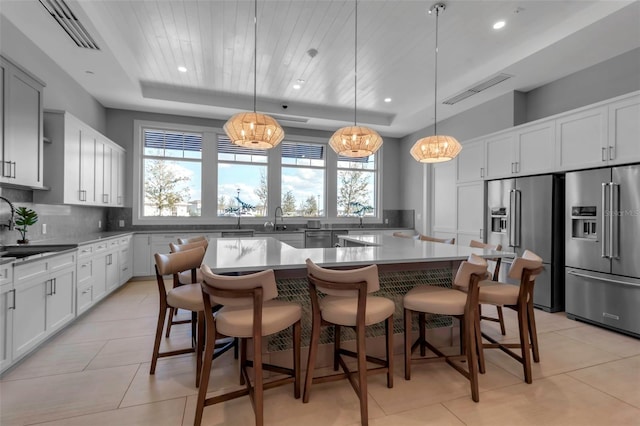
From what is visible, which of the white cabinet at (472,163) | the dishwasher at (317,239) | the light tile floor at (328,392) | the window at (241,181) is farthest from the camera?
the window at (241,181)

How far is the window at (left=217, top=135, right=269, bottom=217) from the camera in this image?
6176mm

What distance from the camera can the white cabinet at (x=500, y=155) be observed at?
14.0 feet

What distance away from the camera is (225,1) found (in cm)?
288

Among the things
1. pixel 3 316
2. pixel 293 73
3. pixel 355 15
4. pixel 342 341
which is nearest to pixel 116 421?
pixel 3 316

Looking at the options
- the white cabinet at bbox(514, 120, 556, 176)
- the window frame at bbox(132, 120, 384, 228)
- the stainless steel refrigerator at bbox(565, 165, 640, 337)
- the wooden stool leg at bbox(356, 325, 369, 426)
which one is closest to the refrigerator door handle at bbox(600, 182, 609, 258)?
the stainless steel refrigerator at bbox(565, 165, 640, 337)

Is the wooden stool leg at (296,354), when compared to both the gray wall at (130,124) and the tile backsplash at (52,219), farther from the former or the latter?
the gray wall at (130,124)

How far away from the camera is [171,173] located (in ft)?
19.3

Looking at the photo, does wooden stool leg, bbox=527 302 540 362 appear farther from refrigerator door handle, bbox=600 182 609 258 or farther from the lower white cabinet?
the lower white cabinet

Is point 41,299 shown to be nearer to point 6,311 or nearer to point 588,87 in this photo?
point 6,311

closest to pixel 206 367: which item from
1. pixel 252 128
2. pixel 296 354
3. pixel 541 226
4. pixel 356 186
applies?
pixel 296 354

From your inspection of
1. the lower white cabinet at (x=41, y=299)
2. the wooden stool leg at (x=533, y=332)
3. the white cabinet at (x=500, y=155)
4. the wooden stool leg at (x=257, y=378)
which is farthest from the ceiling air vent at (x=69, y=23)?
the white cabinet at (x=500, y=155)

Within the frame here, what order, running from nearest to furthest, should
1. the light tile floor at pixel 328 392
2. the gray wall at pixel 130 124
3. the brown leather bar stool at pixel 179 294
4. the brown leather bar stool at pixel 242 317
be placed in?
the brown leather bar stool at pixel 242 317, the light tile floor at pixel 328 392, the brown leather bar stool at pixel 179 294, the gray wall at pixel 130 124

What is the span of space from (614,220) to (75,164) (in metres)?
6.05

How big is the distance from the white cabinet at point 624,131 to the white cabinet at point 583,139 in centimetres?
6
